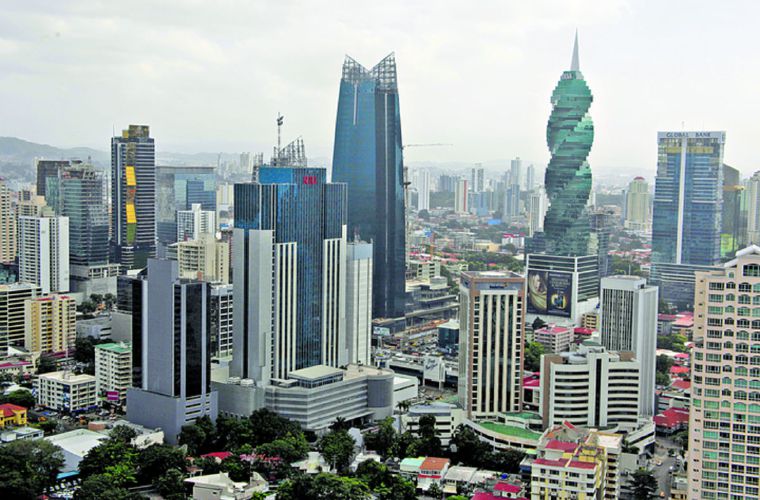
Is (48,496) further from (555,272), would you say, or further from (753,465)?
(555,272)

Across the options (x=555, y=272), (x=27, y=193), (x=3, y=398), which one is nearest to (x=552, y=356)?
(x=3, y=398)

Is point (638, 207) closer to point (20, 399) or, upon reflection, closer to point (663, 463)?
point (663, 463)

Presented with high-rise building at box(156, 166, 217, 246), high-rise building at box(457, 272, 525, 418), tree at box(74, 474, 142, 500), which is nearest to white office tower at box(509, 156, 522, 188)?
high-rise building at box(156, 166, 217, 246)

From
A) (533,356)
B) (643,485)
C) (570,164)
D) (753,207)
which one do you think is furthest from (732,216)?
(643,485)

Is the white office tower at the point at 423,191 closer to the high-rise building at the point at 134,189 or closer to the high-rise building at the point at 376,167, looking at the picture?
the high-rise building at the point at 134,189

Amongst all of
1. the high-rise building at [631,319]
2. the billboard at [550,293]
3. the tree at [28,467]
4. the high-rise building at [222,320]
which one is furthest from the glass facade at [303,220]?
the billboard at [550,293]

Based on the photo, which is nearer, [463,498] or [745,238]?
[463,498]

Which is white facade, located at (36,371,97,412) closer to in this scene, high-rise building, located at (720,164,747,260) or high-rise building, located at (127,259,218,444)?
high-rise building, located at (127,259,218,444)
